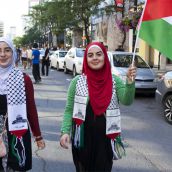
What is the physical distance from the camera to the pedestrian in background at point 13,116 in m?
3.62

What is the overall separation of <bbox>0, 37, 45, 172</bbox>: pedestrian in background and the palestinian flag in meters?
1.23

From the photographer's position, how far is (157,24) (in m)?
3.99

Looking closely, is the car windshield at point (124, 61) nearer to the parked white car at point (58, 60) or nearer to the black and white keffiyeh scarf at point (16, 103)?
the black and white keffiyeh scarf at point (16, 103)

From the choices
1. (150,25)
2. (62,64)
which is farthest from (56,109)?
(62,64)

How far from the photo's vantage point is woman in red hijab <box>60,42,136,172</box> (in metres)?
3.58

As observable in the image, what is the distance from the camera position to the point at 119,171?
568 cm

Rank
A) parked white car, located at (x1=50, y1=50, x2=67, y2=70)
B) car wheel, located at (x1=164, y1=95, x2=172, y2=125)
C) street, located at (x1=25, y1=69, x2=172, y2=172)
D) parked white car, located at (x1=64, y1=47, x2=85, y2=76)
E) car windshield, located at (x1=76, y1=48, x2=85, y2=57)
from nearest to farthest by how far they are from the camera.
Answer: street, located at (x1=25, y1=69, x2=172, y2=172), car wheel, located at (x1=164, y1=95, x2=172, y2=125), parked white car, located at (x1=64, y1=47, x2=85, y2=76), car windshield, located at (x1=76, y1=48, x2=85, y2=57), parked white car, located at (x1=50, y1=50, x2=67, y2=70)

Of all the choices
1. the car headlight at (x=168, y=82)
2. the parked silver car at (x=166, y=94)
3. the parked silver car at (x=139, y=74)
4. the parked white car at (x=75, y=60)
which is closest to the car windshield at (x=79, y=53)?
the parked white car at (x=75, y=60)

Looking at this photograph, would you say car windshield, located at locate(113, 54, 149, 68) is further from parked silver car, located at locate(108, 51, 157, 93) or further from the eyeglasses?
the eyeglasses

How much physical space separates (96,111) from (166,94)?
6.27m

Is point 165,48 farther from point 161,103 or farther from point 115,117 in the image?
point 161,103

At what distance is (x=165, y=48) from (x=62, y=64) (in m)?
24.2

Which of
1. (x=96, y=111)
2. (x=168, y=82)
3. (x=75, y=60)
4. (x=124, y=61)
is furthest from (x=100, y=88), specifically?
(x=75, y=60)

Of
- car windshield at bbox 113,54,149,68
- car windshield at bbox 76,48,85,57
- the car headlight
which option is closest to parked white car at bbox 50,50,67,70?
car windshield at bbox 76,48,85,57
